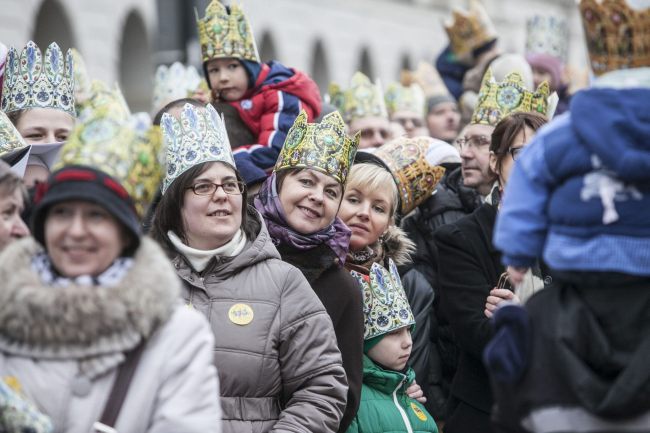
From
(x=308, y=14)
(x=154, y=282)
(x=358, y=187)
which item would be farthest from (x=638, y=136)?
(x=308, y=14)

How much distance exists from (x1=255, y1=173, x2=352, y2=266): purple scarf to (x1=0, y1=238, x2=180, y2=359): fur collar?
6.20 ft

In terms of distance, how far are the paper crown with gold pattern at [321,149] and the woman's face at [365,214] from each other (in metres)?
0.32

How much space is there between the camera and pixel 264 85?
7.97 metres

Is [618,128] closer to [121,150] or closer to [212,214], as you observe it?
[121,150]

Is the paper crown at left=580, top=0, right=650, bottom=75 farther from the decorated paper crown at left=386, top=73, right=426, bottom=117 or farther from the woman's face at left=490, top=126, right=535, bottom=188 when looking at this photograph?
the decorated paper crown at left=386, top=73, right=426, bottom=117

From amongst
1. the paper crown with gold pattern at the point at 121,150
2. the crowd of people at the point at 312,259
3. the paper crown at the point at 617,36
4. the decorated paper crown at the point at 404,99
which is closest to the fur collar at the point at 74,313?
the crowd of people at the point at 312,259

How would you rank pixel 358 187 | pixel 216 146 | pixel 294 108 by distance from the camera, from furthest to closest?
pixel 294 108, pixel 358 187, pixel 216 146

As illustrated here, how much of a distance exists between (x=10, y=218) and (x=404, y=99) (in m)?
6.34

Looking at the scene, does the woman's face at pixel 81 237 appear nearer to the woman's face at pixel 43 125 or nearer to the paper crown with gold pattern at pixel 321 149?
the paper crown with gold pattern at pixel 321 149

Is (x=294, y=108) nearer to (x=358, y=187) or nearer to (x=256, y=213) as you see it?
(x=358, y=187)

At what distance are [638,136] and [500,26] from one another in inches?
1439

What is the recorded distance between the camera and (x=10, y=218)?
15.8ft

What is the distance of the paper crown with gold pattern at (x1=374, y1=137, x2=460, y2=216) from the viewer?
769 centimetres

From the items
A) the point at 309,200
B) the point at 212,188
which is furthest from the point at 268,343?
the point at 309,200
